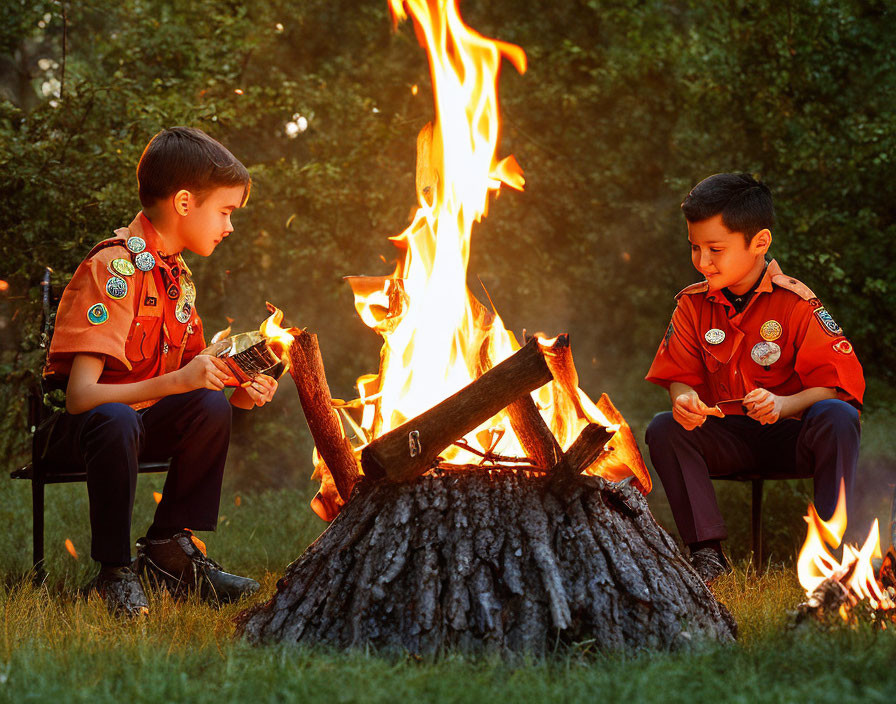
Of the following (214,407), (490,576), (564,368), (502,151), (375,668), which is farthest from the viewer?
(502,151)

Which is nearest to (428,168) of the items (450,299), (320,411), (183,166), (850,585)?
(450,299)

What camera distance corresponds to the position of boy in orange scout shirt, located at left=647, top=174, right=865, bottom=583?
3.55 m

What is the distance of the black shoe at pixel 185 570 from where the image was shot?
3.52 metres

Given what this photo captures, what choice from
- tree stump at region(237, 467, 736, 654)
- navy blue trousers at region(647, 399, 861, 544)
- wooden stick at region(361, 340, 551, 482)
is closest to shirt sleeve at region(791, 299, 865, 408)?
navy blue trousers at region(647, 399, 861, 544)

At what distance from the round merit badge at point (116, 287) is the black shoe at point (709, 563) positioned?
2374 mm

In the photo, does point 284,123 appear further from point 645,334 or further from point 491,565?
point 491,565

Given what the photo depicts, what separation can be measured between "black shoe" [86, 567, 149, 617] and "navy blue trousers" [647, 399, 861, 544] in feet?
6.55

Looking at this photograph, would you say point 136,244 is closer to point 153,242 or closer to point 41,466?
point 153,242

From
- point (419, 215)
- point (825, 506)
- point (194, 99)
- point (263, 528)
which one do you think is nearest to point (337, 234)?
point (194, 99)

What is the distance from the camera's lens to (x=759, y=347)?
3.72 m

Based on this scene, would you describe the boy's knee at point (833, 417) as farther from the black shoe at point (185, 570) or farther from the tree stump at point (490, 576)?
the black shoe at point (185, 570)

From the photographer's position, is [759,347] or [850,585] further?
[759,347]

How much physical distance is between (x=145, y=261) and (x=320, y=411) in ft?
3.00

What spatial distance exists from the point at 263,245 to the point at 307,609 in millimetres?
5654
